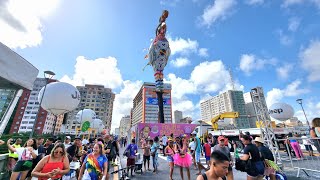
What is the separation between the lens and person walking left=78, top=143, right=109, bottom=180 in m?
3.37

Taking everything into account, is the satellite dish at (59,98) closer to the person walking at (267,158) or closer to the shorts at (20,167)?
the shorts at (20,167)

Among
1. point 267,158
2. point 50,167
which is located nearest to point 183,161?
point 267,158

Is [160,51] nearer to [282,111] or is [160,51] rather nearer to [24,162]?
[282,111]

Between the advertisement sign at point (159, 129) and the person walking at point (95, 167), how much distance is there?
18.7 m

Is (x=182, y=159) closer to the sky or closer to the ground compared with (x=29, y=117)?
closer to the ground

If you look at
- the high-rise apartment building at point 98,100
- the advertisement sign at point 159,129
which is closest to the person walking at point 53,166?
the advertisement sign at point 159,129

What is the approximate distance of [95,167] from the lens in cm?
345

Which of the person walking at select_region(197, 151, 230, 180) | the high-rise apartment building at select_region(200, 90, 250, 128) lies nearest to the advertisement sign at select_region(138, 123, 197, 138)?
the person walking at select_region(197, 151, 230, 180)

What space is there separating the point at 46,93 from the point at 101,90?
310ft

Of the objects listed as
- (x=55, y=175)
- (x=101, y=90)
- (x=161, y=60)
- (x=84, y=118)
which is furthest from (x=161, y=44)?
(x=101, y=90)

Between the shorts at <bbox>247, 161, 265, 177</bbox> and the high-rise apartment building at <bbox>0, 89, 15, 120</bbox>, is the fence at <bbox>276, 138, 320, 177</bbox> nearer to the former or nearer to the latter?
the shorts at <bbox>247, 161, 265, 177</bbox>

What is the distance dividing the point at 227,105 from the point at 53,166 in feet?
419

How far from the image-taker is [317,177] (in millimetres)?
5934

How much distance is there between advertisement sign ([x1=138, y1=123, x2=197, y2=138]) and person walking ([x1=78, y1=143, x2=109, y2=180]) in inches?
736
